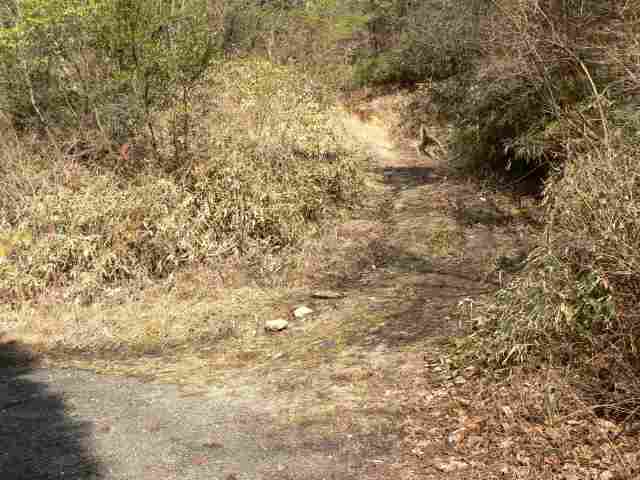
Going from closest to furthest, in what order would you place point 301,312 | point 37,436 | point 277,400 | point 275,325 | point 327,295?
point 37,436, point 277,400, point 275,325, point 301,312, point 327,295

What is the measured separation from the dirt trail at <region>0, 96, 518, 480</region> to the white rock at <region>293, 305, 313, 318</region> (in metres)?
0.21

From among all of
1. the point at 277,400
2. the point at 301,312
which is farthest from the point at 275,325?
the point at 277,400

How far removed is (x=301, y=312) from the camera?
27.9 feet

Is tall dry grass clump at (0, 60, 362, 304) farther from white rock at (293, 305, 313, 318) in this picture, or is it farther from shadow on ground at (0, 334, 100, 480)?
shadow on ground at (0, 334, 100, 480)

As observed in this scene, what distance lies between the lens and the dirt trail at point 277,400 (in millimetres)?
4824

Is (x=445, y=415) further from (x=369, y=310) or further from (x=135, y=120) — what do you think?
(x=135, y=120)

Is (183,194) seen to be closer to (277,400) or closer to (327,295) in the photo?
(327,295)

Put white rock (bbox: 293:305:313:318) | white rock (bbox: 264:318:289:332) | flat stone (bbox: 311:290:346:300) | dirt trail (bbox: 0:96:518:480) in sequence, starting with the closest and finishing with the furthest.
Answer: dirt trail (bbox: 0:96:518:480) → white rock (bbox: 264:318:289:332) → white rock (bbox: 293:305:313:318) → flat stone (bbox: 311:290:346:300)

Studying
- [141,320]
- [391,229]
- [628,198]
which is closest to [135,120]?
[141,320]

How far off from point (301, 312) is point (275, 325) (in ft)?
1.63

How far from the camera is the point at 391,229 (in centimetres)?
1170

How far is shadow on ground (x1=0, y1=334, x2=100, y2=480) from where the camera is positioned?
15.9 feet

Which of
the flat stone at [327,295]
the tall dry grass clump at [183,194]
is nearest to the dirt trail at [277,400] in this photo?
the flat stone at [327,295]

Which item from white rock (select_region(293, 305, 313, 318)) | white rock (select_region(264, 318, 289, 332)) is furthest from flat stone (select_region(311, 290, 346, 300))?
white rock (select_region(264, 318, 289, 332))
